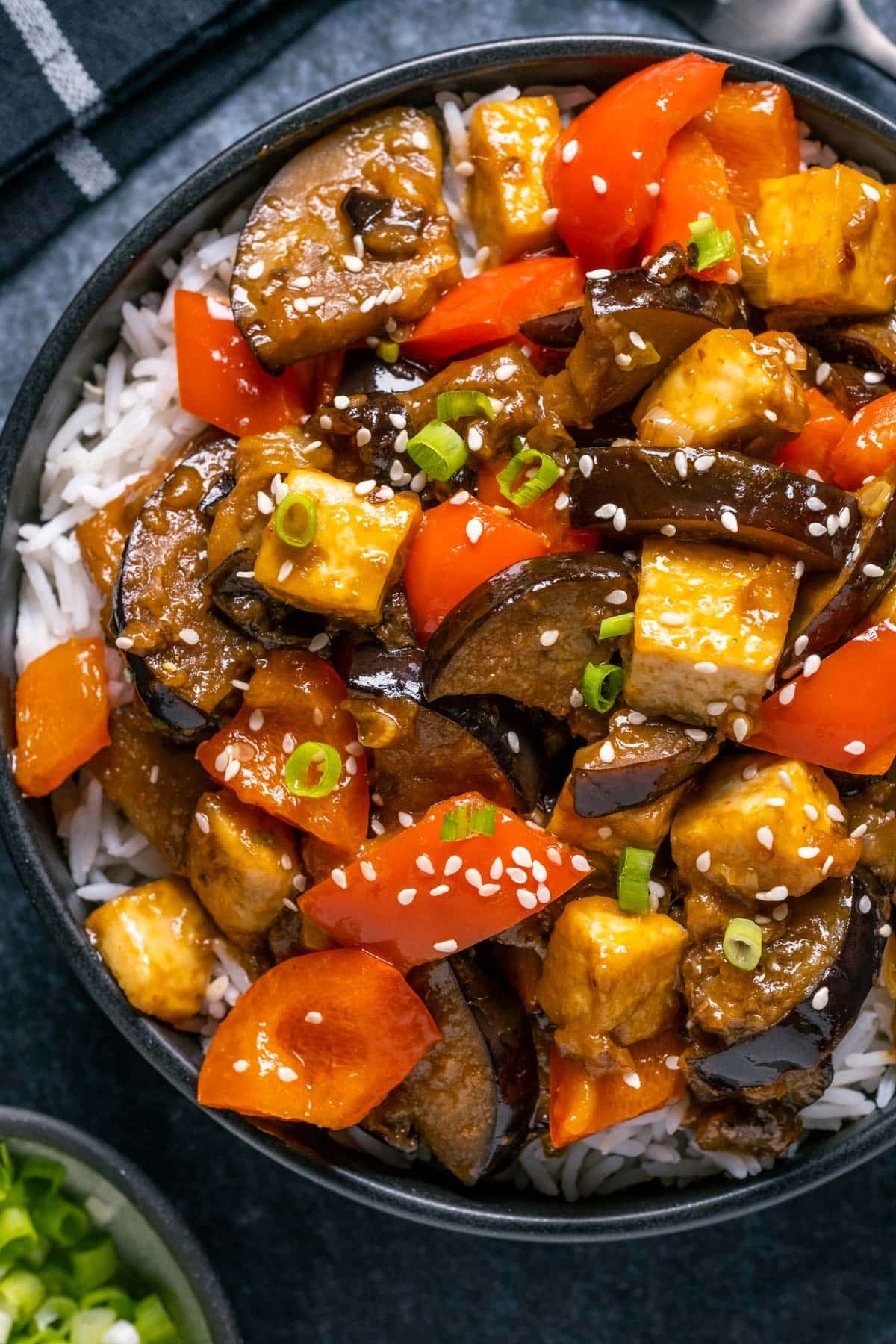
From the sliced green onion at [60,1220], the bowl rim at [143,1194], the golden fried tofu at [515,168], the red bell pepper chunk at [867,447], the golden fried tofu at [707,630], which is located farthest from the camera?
the sliced green onion at [60,1220]

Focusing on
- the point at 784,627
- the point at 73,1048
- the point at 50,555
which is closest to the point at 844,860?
the point at 784,627

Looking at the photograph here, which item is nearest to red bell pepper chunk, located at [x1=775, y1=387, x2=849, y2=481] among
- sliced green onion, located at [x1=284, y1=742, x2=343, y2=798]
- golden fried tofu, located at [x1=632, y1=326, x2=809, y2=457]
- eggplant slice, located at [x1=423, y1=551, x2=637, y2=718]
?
golden fried tofu, located at [x1=632, y1=326, x2=809, y2=457]

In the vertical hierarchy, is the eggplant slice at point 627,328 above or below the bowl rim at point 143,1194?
above

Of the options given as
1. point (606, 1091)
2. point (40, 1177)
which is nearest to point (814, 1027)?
point (606, 1091)

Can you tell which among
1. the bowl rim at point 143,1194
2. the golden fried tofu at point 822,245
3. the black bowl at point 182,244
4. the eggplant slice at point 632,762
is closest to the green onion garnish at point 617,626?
the eggplant slice at point 632,762

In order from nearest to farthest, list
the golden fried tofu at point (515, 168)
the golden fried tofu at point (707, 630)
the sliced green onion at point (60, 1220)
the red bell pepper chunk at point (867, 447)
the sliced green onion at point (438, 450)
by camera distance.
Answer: the golden fried tofu at point (707, 630) → the sliced green onion at point (438, 450) → the red bell pepper chunk at point (867, 447) → the golden fried tofu at point (515, 168) → the sliced green onion at point (60, 1220)

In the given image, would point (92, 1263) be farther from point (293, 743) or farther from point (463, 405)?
point (463, 405)

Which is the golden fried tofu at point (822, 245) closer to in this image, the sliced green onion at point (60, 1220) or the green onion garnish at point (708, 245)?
the green onion garnish at point (708, 245)

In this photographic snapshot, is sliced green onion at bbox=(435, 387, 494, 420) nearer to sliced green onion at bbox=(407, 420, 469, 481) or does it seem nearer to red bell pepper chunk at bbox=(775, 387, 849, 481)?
sliced green onion at bbox=(407, 420, 469, 481)
